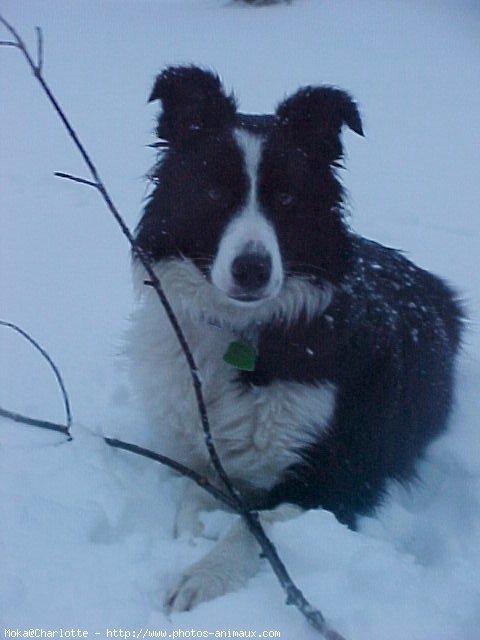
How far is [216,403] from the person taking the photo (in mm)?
3059

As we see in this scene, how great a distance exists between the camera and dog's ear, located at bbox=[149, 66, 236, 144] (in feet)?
9.83

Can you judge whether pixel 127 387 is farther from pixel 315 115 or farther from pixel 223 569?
pixel 315 115

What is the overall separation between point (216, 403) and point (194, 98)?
117 cm

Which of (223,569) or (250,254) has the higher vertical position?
(250,254)

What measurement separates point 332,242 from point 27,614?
1.69 meters

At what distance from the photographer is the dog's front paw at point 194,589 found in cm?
233

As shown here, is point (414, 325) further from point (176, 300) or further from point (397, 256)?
point (176, 300)

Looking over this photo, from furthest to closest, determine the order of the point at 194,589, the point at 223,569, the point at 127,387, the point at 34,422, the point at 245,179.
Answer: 1. the point at 127,387
2. the point at 34,422
3. the point at 245,179
4. the point at 223,569
5. the point at 194,589

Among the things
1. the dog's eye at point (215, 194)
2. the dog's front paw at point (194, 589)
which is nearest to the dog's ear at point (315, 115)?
the dog's eye at point (215, 194)

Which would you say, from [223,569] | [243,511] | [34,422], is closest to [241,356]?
[243,511]

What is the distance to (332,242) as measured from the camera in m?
3.03

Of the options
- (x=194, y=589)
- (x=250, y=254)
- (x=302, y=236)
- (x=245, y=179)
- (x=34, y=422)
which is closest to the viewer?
(x=194, y=589)

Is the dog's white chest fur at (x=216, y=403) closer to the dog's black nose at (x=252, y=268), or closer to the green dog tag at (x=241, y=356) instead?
the green dog tag at (x=241, y=356)

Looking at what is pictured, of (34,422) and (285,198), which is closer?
(285,198)
